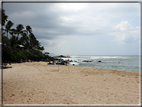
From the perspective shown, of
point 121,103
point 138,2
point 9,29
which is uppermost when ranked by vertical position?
point 9,29

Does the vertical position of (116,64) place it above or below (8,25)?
below

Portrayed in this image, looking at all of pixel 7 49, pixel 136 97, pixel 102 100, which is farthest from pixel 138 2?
pixel 7 49

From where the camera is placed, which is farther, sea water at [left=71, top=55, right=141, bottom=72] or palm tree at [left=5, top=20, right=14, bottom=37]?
palm tree at [left=5, top=20, right=14, bottom=37]

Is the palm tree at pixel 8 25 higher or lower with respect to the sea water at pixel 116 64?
higher

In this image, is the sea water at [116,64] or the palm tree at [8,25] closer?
the sea water at [116,64]

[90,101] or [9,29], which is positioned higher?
[9,29]

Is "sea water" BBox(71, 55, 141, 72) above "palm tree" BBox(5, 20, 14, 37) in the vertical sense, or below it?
below

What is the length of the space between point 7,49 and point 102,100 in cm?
1734

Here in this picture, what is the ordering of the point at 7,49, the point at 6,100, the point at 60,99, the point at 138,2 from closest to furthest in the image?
the point at 6,100 → the point at 60,99 → the point at 138,2 → the point at 7,49

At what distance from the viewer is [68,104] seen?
4055mm

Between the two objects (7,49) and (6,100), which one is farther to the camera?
(7,49)

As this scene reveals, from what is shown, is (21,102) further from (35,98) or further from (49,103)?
(49,103)

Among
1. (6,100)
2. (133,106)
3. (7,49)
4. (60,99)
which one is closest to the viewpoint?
(133,106)

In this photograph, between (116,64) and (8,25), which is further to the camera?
(116,64)
